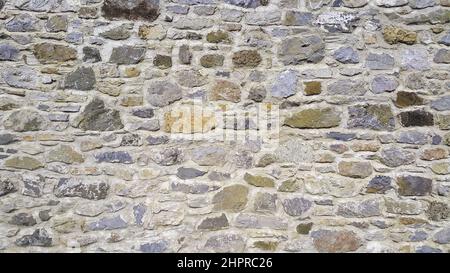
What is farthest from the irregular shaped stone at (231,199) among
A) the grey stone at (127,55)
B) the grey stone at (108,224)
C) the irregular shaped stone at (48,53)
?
the irregular shaped stone at (48,53)

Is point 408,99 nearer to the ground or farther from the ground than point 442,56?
nearer to the ground

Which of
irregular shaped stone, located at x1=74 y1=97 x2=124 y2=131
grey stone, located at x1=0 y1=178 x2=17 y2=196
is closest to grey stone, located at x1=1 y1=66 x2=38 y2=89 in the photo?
irregular shaped stone, located at x1=74 y1=97 x2=124 y2=131

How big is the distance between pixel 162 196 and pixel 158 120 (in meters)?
0.55

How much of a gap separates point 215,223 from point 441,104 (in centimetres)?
185

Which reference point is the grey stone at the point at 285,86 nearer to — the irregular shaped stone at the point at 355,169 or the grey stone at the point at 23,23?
the irregular shaped stone at the point at 355,169

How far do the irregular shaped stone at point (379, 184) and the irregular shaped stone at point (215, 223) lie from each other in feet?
3.47

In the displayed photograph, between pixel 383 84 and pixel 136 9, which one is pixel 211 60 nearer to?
pixel 136 9

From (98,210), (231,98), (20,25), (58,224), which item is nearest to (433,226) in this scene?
(231,98)

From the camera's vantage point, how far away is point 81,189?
9.36ft

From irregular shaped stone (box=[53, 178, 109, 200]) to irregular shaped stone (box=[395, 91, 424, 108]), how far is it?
2.22 m

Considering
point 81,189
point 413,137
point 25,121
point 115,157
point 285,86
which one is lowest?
point 81,189

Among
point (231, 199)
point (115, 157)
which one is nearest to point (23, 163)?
point (115, 157)

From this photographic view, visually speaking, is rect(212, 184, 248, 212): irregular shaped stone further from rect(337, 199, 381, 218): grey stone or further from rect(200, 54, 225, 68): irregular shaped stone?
rect(200, 54, 225, 68): irregular shaped stone

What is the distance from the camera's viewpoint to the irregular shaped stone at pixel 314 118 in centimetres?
290
